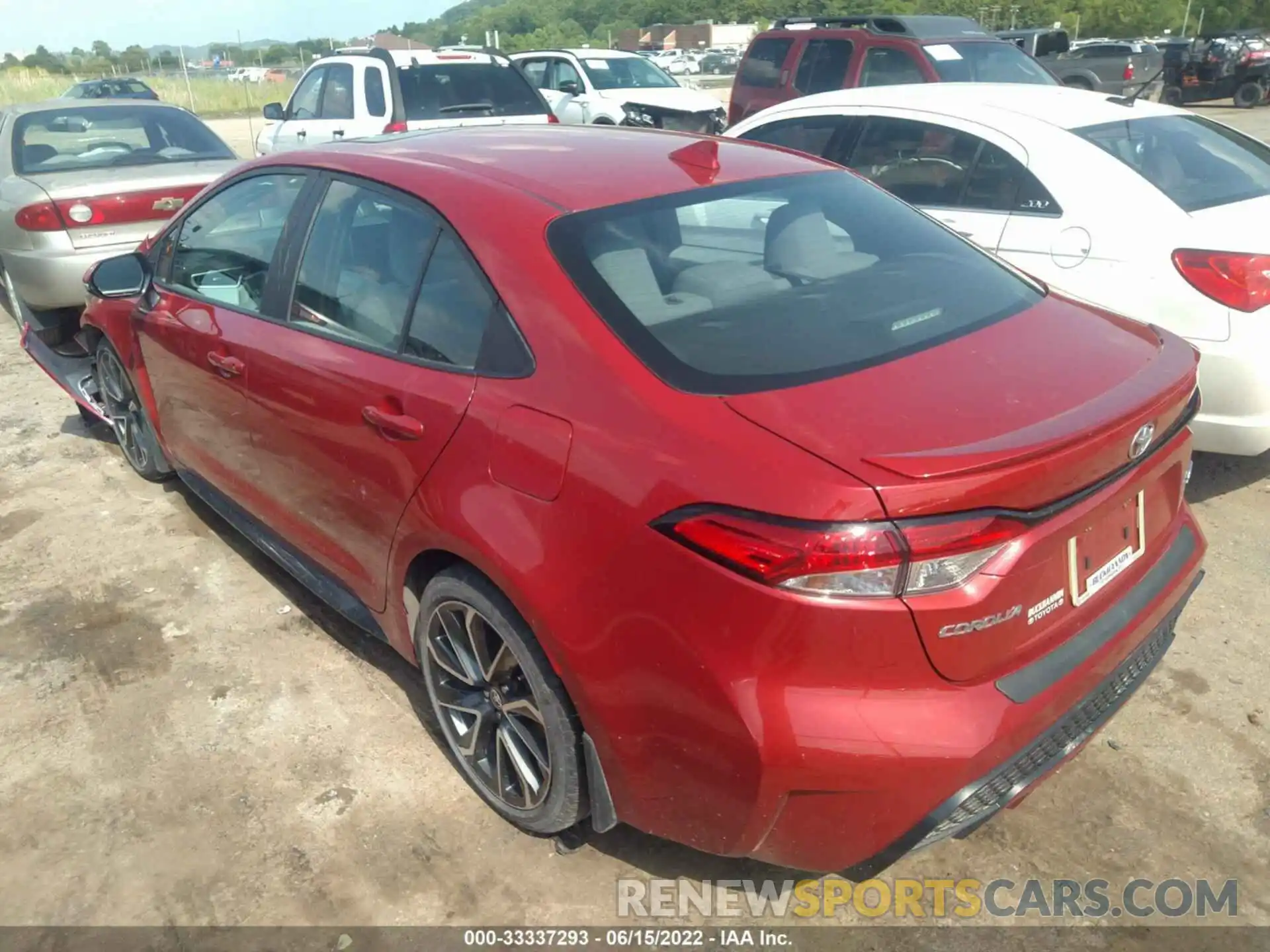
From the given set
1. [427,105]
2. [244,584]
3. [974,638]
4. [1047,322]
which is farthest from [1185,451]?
[427,105]

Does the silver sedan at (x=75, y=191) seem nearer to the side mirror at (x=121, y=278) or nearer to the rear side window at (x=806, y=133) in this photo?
the side mirror at (x=121, y=278)

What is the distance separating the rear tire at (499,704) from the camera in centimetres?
245

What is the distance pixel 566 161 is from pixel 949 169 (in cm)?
274

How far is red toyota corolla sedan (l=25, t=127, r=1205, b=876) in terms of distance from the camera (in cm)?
196

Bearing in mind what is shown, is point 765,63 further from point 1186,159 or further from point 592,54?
point 1186,159

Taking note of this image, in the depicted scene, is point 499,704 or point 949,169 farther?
point 949,169

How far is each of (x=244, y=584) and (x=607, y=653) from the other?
2449 mm

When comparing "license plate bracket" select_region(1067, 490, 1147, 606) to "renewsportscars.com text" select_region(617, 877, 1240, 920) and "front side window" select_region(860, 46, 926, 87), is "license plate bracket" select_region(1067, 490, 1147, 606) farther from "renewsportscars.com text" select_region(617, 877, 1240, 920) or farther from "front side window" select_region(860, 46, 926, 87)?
"front side window" select_region(860, 46, 926, 87)

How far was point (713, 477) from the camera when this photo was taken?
1.99 m

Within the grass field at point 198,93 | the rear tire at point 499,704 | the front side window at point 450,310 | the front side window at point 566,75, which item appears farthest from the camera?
the grass field at point 198,93

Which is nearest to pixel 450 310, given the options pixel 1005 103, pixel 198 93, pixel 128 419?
pixel 128 419

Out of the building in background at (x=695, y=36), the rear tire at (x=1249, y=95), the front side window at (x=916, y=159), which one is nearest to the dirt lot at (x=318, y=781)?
the front side window at (x=916, y=159)

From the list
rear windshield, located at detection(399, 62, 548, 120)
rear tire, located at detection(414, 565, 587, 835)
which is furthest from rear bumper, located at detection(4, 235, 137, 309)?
rear tire, located at detection(414, 565, 587, 835)

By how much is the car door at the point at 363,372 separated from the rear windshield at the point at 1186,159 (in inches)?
128
